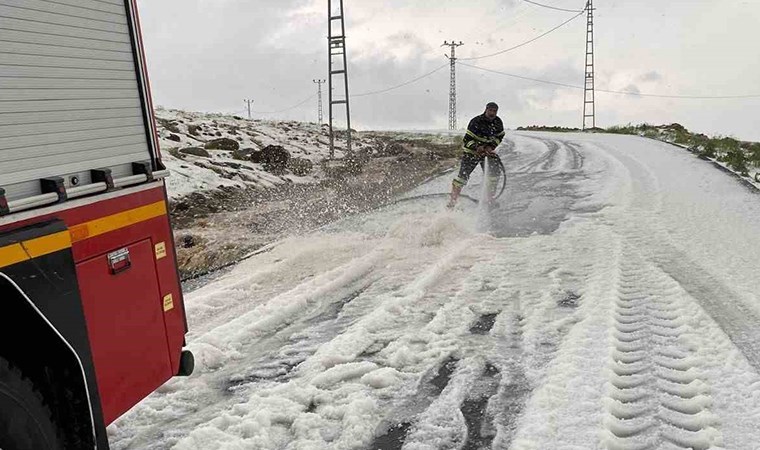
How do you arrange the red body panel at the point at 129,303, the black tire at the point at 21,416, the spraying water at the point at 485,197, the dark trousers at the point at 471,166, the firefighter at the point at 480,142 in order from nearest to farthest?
the black tire at the point at 21,416
the red body panel at the point at 129,303
the spraying water at the point at 485,197
the firefighter at the point at 480,142
the dark trousers at the point at 471,166

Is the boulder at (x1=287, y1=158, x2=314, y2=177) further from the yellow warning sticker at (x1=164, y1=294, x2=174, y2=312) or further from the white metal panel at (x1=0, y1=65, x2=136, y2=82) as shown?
the white metal panel at (x1=0, y1=65, x2=136, y2=82)

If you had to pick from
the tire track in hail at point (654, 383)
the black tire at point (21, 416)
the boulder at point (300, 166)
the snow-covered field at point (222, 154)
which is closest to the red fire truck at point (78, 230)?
the black tire at point (21, 416)

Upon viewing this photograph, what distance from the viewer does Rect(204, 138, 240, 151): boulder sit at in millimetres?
16875

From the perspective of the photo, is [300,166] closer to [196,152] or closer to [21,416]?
[196,152]

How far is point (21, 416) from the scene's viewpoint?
2109 millimetres

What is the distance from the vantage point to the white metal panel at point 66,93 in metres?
2.28

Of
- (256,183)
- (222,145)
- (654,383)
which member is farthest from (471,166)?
(222,145)

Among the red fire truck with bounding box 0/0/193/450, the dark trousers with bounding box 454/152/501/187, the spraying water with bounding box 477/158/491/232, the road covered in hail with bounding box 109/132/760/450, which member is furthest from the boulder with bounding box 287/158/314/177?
the red fire truck with bounding box 0/0/193/450

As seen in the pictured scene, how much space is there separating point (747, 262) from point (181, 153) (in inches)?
479

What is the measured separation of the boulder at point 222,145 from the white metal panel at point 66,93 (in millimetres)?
14251

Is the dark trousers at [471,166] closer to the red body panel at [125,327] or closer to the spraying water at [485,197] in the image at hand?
the spraying water at [485,197]

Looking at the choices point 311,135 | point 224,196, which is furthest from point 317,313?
point 311,135

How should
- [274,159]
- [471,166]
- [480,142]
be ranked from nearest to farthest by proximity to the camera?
[480,142] < [471,166] < [274,159]

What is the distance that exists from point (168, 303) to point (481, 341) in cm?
235
